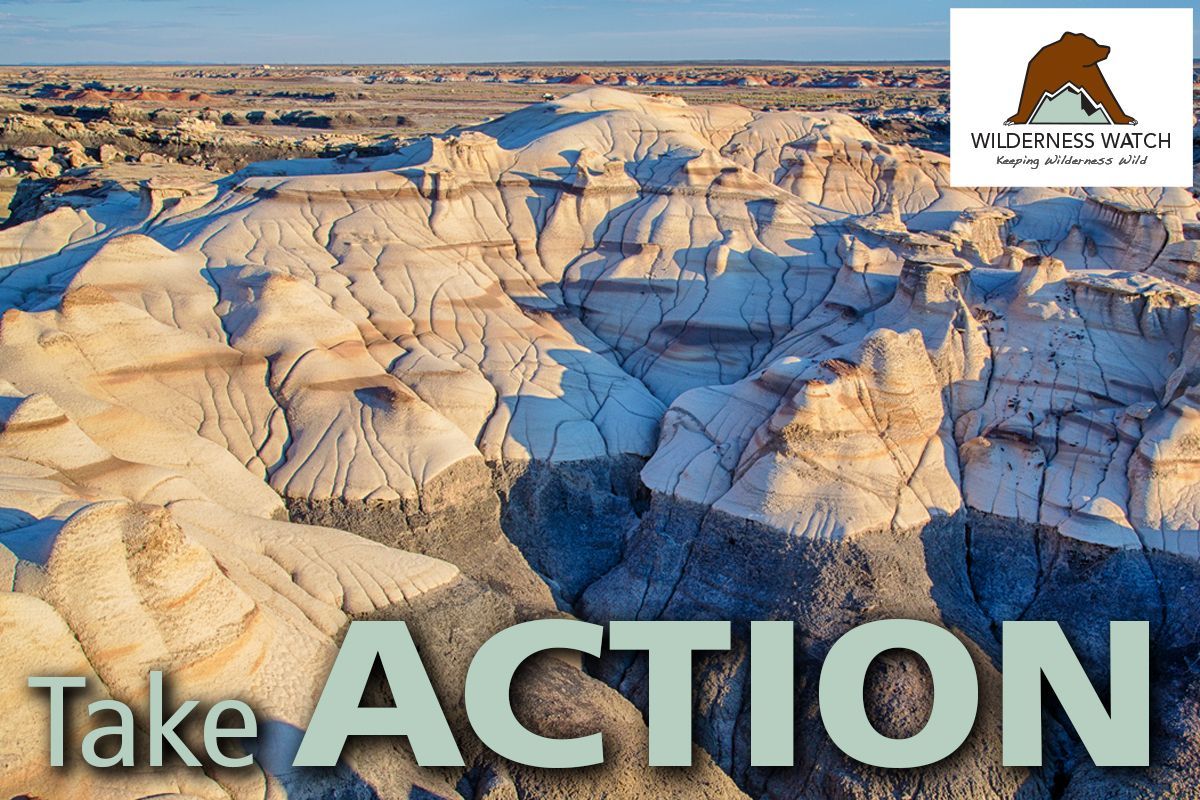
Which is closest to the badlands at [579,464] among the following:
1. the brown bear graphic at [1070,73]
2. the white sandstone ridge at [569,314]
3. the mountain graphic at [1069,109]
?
the white sandstone ridge at [569,314]

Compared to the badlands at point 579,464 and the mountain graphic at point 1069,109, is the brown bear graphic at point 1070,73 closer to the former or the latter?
the mountain graphic at point 1069,109

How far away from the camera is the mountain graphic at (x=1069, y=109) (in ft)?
77.4

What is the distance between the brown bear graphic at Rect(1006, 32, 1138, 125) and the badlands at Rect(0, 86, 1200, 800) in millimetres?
3404

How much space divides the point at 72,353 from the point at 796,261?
1535 centimetres

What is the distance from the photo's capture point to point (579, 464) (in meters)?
17.4

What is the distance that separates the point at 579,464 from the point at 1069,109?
15.8 metres

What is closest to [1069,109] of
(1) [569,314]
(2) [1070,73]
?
(2) [1070,73]

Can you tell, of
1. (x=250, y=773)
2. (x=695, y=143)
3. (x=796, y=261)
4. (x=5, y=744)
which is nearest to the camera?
(x=5, y=744)

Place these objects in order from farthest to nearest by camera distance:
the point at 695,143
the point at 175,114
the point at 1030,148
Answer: the point at 175,114
the point at 695,143
the point at 1030,148

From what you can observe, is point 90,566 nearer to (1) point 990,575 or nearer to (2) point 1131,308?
(1) point 990,575

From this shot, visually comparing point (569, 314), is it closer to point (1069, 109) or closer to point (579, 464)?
point (579, 464)

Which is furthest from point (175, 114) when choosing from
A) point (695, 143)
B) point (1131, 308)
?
point (1131, 308)

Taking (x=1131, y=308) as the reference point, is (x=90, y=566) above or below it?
below

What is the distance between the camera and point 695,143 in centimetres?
3095
